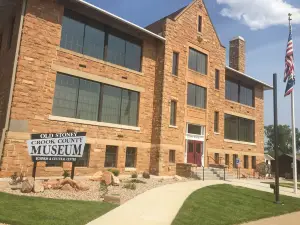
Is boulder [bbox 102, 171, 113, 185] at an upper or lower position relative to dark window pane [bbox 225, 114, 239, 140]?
lower

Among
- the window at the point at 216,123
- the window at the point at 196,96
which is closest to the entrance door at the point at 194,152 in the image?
the window at the point at 216,123

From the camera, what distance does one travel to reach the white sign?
1253cm

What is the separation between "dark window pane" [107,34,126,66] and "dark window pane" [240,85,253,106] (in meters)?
15.7

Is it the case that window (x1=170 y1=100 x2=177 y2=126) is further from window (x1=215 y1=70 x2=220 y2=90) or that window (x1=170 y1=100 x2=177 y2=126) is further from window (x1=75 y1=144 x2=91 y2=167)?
window (x1=75 y1=144 x2=91 y2=167)

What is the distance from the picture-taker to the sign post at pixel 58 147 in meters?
12.5

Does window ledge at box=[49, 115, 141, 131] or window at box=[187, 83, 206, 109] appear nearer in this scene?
window ledge at box=[49, 115, 141, 131]

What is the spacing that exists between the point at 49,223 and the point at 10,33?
14314mm

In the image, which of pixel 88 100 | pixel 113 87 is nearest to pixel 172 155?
pixel 113 87

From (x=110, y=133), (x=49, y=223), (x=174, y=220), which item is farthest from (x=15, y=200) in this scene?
(x=110, y=133)

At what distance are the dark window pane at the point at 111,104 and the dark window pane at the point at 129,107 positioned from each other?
0.39m

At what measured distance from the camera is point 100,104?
18.3 meters

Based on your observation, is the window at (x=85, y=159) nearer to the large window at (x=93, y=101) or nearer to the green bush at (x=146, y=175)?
the large window at (x=93, y=101)

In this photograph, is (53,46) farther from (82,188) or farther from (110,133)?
(82,188)

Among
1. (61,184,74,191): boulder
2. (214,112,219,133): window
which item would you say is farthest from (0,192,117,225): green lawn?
(214,112,219,133): window
